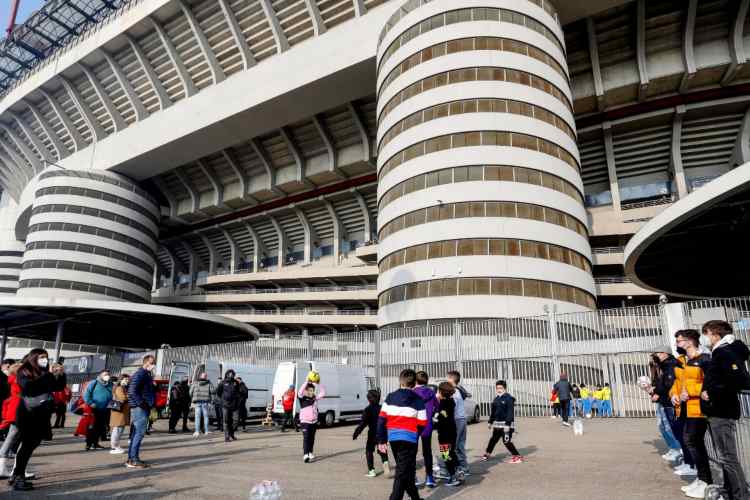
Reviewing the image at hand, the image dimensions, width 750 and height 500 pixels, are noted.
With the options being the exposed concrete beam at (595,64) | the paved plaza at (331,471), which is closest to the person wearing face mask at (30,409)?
the paved plaza at (331,471)

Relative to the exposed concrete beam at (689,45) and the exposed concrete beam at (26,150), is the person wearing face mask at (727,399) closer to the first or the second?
the exposed concrete beam at (689,45)

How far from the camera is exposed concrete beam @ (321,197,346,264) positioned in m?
51.6

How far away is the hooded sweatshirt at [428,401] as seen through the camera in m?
6.46

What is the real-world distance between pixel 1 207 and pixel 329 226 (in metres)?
50.1

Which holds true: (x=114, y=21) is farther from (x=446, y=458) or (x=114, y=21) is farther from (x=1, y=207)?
(x=446, y=458)

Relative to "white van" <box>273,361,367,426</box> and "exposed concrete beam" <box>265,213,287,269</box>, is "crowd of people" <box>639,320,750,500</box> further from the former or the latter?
"exposed concrete beam" <box>265,213,287,269</box>

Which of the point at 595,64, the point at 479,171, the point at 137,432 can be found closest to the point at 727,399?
the point at 137,432

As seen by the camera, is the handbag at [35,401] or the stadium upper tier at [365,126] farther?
the stadium upper tier at [365,126]

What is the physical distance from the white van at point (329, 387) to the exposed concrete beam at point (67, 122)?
50.0m

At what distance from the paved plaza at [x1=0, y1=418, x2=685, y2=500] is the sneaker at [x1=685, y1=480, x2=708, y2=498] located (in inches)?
7.0

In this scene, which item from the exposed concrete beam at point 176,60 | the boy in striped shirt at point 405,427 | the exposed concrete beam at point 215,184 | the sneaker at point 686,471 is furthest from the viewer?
the exposed concrete beam at point 215,184

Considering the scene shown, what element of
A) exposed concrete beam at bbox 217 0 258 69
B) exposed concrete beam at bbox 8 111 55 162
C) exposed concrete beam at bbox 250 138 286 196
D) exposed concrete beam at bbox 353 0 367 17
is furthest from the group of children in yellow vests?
exposed concrete beam at bbox 8 111 55 162

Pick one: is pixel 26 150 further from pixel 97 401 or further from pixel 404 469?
pixel 404 469

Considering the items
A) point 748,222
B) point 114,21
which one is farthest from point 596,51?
point 114,21
